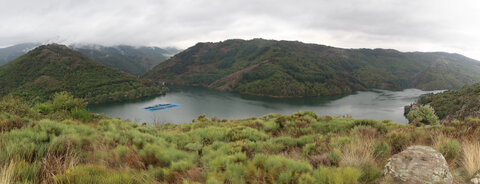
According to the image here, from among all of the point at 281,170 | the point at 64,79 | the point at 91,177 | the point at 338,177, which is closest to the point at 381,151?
the point at 338,177

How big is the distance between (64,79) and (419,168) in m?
149

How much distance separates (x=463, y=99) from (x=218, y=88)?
137 m

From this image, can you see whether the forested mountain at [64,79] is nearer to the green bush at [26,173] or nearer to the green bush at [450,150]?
the green bush at [26,173]

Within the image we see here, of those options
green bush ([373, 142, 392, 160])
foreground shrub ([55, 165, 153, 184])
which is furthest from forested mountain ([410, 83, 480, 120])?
foreground shrub ([55, 165, 153, 184])

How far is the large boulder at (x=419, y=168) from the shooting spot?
3.30 meters

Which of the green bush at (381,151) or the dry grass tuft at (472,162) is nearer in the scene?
the dry grass tuft at (472,162)

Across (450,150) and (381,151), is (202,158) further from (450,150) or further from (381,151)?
(450,150)

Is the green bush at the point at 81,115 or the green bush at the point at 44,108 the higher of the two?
the green bush at the point at 44,108

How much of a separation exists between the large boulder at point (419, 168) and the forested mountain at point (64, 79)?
10957 centimetres

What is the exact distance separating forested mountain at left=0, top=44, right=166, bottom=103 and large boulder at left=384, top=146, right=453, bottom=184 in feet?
359

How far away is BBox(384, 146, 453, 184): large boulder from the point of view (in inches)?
130

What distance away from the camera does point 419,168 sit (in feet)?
11.4

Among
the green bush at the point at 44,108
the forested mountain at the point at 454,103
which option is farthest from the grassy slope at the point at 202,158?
the forested mountain at the point at 454,103

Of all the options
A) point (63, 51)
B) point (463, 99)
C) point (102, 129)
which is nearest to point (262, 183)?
point (102, 129)
